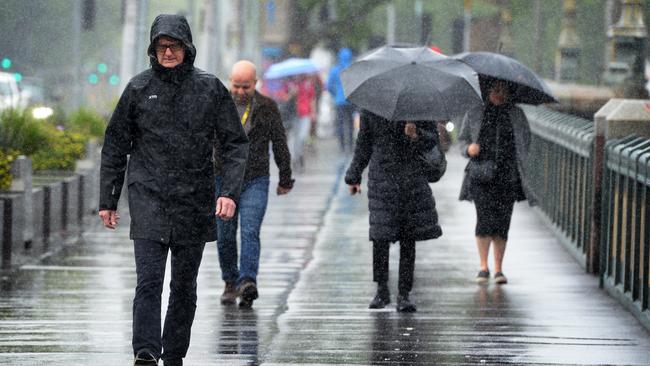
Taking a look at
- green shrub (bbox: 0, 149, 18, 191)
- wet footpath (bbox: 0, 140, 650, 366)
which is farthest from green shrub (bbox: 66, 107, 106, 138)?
green shrub (bbox: 0, 149, 18, 191)

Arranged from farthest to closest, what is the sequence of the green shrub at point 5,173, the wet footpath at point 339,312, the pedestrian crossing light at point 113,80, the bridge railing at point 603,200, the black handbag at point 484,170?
the pedestrian crossing light at point 113,80, the green shrub at point 5,173, the black handbag at point 484,170, the bridge railing at point 603,200, the wet footpath at point 339,312

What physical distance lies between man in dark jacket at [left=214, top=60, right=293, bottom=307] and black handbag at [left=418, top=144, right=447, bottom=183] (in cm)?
92

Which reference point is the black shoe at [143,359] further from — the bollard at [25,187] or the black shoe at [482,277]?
the bollard at [25,187]

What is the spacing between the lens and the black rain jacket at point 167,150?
8.45 meters

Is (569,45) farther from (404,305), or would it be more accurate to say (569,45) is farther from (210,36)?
(404,305)

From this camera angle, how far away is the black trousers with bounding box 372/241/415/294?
11.6m

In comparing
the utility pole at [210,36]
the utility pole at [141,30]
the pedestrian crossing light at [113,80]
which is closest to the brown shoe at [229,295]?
the utility pole at [141,30]

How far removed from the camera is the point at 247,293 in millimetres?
11609

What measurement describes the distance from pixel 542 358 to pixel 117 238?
26.2 ft

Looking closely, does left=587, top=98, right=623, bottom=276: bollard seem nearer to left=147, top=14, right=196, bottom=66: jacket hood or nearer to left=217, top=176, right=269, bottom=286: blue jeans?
left=217, top=176, right=269, bottom=286: blue jeans

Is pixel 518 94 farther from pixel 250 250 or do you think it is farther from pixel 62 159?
pixel 62 159

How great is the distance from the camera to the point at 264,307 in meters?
11.8

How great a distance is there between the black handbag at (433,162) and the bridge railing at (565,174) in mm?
2593

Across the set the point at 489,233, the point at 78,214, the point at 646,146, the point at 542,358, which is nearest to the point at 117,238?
the point at 78,214
